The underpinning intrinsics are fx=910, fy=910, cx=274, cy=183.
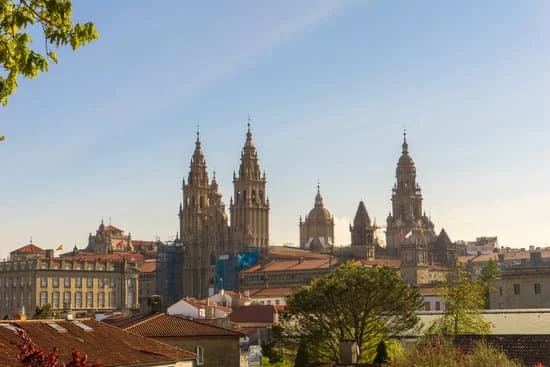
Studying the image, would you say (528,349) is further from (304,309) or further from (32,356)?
(32,356)

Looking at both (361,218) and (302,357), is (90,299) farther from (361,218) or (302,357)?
(302,357)

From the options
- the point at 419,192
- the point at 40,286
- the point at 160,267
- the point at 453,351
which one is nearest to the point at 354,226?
the point at 419,192

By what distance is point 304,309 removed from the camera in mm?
49031

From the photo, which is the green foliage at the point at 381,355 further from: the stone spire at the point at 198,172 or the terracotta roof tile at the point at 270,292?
the stone spire at the point at 198,172

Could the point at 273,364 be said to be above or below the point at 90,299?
below

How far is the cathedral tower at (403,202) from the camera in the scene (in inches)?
6747

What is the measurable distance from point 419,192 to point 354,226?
19.4 m

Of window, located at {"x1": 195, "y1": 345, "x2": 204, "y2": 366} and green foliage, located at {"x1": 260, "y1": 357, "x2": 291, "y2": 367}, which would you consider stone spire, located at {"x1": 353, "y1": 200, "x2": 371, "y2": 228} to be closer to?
green foliage, located at {"x1": 260, "y1": 357, "x2": 291, "y2": 367}

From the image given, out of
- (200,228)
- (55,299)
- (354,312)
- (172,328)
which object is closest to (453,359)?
(172,328)

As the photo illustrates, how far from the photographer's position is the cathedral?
519ft

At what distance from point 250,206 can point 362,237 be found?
2052 cm

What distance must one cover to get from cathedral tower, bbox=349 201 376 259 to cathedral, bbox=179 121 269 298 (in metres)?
15.6

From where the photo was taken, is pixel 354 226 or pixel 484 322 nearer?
pixel 484 322

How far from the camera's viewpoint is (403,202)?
566 ft
